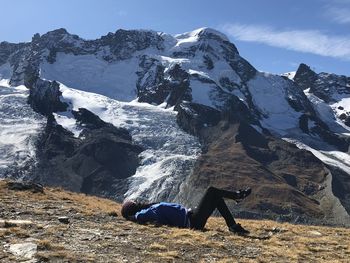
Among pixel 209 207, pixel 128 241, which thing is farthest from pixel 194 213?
pixel 128 241

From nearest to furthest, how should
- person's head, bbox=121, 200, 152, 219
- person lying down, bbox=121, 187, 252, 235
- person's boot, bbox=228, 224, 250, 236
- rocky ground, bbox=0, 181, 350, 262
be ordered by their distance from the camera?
rocky ground, bbox=0, 181, 350, 262, person lying down, bbox=121, 187, 252, 235, person's boot, bbox=228, 224, 250, 236, person's head, bbox=121, 200, 152, 219

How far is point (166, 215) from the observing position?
66.6 feet

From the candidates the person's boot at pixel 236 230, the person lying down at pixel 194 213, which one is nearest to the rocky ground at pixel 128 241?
the person's boot at pixel 236 230

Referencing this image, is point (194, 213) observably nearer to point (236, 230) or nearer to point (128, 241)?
point (236, 230)

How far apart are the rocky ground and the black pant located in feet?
1.93

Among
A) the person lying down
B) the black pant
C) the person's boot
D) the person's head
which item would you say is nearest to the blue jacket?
the person lying down

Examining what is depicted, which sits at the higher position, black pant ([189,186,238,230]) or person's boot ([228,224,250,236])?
black pant ([189,186,238,230])

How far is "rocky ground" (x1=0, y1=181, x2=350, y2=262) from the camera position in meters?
14.8

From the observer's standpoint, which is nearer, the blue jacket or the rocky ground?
the rocky ground

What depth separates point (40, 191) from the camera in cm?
2816

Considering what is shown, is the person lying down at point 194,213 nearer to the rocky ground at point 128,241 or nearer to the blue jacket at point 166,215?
the blue jacket at point 166,215

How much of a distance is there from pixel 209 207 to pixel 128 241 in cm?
434

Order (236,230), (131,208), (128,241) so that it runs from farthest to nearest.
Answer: (131,208) < (236,230) < (128,241)

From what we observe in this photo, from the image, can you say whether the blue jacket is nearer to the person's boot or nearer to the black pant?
the black pant
